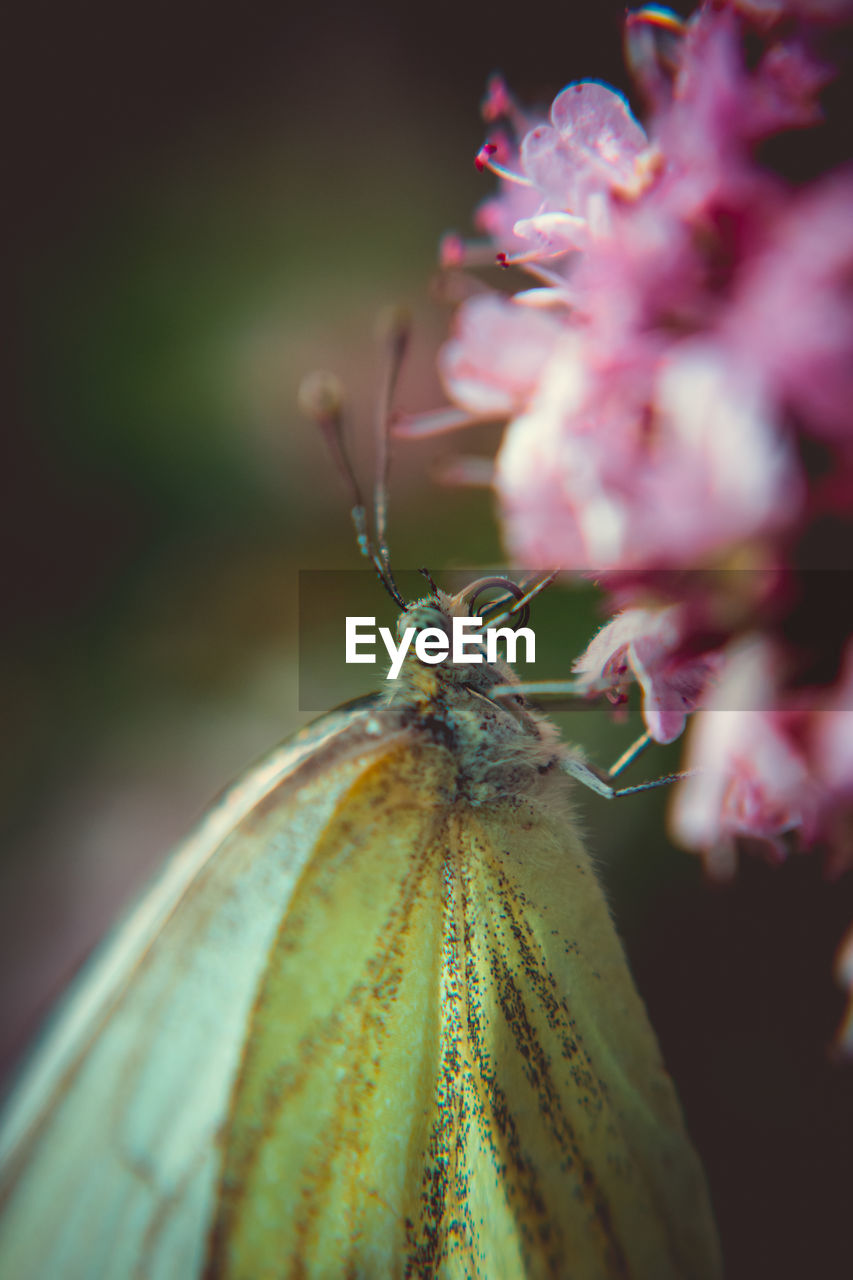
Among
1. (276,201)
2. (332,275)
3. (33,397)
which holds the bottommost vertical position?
(33,397)

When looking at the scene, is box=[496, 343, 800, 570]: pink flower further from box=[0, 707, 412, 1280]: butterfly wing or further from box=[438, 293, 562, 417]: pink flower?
box=[0, 707, 412, 1280]: butterfly wing

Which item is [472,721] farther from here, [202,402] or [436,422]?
[202,402]

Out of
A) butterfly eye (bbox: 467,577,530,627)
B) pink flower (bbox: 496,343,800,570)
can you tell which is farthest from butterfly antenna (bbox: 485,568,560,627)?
pink flower (bbox: 496,343,800,570)

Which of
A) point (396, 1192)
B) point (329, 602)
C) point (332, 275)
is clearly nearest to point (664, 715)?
point (396, 1192)

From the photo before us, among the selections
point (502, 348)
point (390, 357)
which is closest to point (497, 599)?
point (390, 357)

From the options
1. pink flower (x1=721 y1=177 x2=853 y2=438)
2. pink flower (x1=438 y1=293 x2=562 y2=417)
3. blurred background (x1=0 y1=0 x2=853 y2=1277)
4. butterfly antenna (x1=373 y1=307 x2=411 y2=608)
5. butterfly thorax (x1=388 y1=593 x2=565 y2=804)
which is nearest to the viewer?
pink flower (x1=721 y1=177 x2=853 y2=438)

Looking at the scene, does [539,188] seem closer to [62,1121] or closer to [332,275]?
[62,1121]

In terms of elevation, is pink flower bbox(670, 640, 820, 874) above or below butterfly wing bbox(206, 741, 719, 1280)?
above
